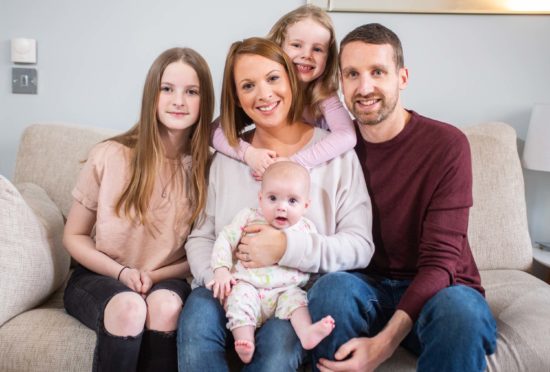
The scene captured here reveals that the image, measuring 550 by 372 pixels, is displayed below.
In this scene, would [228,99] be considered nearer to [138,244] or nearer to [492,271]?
[138,244]

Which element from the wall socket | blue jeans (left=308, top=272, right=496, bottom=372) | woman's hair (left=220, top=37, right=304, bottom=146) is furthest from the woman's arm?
the wall socket

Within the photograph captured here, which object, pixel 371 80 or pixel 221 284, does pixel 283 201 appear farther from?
pixel 371 80

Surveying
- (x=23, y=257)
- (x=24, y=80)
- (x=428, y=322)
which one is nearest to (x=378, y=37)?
(x=428, y=322)

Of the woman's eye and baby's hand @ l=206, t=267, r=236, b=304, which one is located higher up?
the woman's eye

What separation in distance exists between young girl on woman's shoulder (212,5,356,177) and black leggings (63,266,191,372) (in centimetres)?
45

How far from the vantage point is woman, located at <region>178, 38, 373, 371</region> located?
1.24m

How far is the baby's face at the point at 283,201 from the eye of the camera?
1324 millimetres

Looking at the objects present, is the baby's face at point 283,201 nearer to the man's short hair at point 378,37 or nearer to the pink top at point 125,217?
the pink top at point 125,217

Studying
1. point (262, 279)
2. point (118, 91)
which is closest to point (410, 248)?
point (262, 279)

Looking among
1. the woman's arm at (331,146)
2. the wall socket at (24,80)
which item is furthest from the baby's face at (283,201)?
the wall socket at (24,80)

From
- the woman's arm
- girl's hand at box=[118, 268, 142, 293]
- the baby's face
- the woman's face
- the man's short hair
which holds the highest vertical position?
the man's short hair

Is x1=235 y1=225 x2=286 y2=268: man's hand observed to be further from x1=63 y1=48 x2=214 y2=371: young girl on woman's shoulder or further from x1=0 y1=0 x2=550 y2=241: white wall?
x1=0 y1=0 x2=550 y2=241: white wall

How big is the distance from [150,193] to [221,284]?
1.34 feet

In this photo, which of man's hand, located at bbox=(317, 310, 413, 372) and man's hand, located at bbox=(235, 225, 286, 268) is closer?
man's hand, located at bbox=(317, 310, 413, 372)
